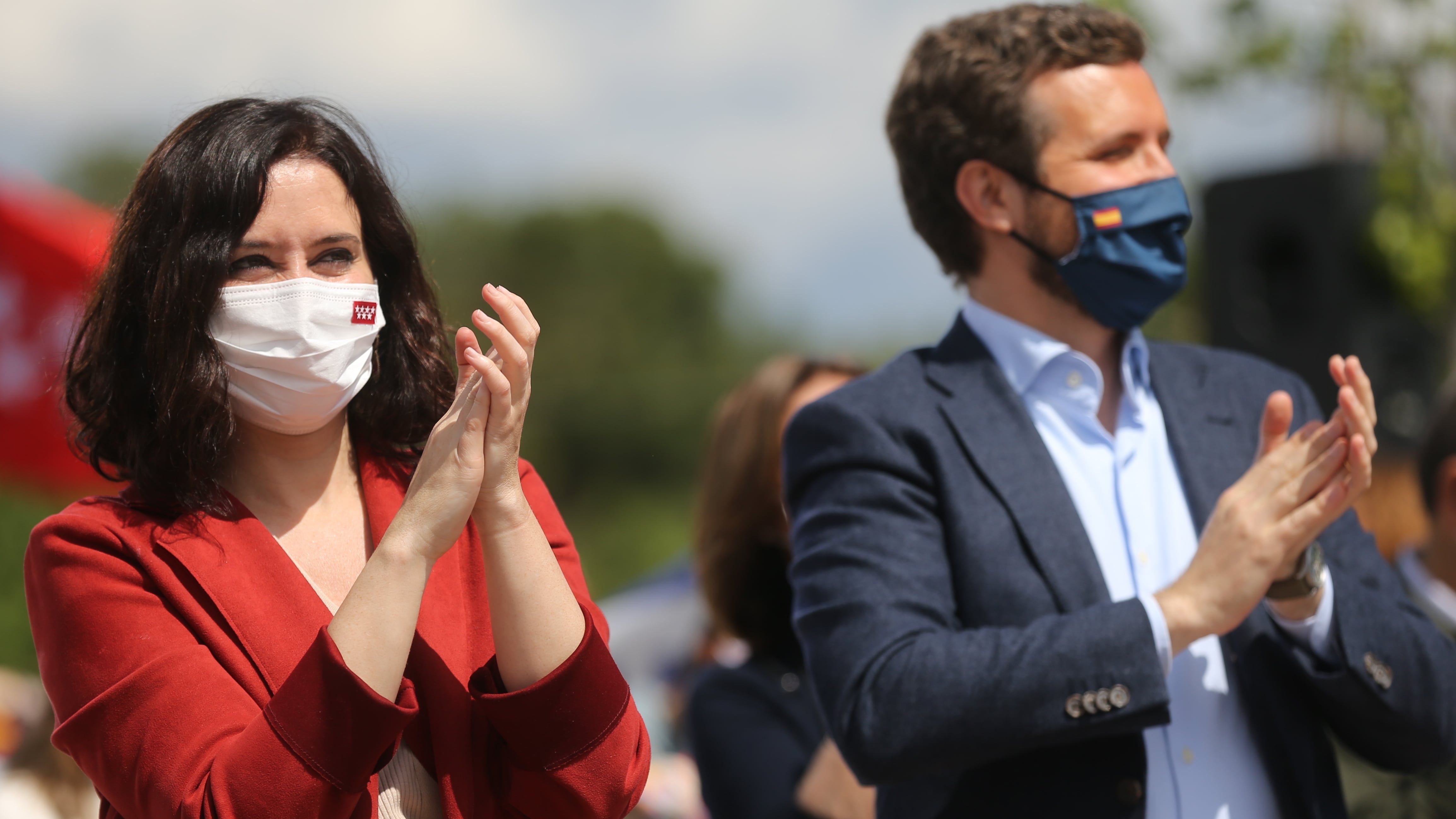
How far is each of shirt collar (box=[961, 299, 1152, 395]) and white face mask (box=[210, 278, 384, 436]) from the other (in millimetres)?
1203

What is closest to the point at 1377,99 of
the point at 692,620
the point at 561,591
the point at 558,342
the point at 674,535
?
the point at 692,620

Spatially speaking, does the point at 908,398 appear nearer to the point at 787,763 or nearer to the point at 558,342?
the point at 787,763

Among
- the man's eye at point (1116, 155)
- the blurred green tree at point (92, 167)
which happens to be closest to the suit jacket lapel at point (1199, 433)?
the man's eye at point (1116, 155)

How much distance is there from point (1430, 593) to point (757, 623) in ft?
5.78

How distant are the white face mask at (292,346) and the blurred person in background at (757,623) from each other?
139cm

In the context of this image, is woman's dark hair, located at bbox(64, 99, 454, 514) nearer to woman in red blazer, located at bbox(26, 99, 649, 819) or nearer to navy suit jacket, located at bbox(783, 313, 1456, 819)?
woman in red blazer, located at bbox(26, 99, 649, 819)

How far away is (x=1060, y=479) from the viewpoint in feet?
7.59

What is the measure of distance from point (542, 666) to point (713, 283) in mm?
45573

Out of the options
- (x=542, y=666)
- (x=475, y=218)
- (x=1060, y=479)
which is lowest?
(x=475, y=218)

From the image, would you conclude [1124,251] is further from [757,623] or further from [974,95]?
[757,623]

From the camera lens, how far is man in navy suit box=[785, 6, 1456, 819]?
2.08m

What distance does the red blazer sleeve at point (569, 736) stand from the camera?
1.77 meters

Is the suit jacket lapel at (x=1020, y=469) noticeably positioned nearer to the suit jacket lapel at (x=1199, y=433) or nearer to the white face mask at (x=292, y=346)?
the suit jacket lapel at (x=1199, y=433)

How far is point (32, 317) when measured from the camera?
6.35 m
